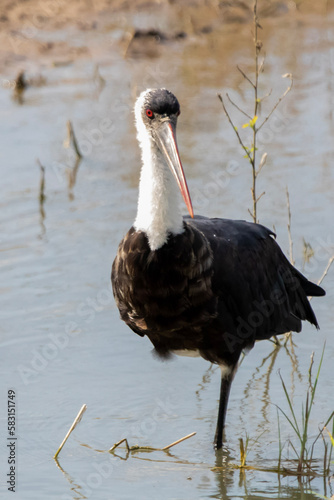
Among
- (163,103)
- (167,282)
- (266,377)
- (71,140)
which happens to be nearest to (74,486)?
(167,282)

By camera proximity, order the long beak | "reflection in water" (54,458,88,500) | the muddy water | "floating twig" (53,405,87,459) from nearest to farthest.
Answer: the long beak < "reflection in water" (54,458,88,500) < "floating twig" (53,405,87,459) < the muddy water

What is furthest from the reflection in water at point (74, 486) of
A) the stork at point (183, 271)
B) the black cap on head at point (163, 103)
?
the black cap on head at point (163, 103)

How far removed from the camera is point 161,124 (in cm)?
453

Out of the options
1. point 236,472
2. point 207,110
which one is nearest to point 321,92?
point 207,110

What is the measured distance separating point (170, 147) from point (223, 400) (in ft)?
4.87

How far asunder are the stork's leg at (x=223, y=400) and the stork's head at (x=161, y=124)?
1206mm

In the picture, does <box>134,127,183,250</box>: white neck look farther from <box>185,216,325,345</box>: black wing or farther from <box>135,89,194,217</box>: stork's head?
<box>185,216,325,345</box>: black wing

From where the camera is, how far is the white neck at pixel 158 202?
443cm

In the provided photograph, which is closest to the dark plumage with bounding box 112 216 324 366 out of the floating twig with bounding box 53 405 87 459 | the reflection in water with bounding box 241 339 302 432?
the reflection in water with bounding box 241 339 302 432

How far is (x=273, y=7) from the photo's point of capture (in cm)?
1398

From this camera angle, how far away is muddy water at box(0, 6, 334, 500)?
4.84 m

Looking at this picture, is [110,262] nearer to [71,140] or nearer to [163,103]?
[71,140]

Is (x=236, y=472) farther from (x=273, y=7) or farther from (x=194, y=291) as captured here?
(x=273, y=7)

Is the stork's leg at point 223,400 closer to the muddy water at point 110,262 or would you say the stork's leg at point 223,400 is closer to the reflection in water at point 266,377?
the muddy water at point 110,262
